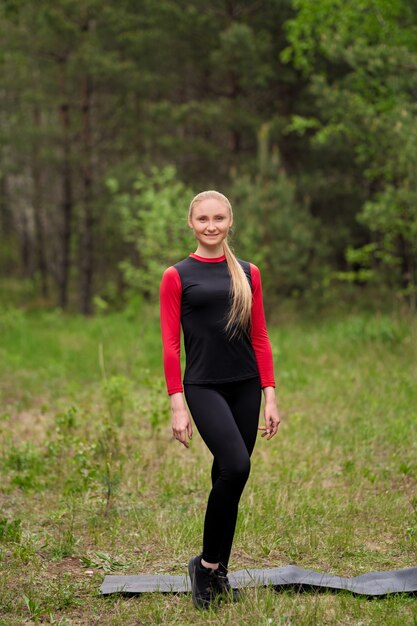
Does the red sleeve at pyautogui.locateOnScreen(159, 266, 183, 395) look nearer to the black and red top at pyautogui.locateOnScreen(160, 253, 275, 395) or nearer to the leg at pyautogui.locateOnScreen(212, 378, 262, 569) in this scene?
the black and red top at pyautogui.locateOnScreen(160, 253, 275, 395)

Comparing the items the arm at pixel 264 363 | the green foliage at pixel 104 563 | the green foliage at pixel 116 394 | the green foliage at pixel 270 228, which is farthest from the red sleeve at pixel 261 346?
the green foliage at pixel 270 228

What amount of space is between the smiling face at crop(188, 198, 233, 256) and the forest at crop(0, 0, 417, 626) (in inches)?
14.4

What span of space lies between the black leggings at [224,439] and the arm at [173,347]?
2.6 inches

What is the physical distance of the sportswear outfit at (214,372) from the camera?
3.80 m

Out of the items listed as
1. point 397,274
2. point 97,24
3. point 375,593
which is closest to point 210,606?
point 375,593

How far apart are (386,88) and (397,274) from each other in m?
5.01

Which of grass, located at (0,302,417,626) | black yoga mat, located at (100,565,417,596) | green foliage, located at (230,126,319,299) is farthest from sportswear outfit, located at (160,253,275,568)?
green foliage, located at (230,126,319,299)

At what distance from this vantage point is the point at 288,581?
4230 mm

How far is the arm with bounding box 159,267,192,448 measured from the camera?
3873 mm

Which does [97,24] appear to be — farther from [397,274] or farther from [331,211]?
[397,274]

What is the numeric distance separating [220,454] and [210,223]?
119cm

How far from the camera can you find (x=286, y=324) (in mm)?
16094

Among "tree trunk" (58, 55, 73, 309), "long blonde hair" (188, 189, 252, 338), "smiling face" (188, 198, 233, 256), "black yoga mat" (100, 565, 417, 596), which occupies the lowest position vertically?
"black yoga mat" (100, 565, 417, 596)

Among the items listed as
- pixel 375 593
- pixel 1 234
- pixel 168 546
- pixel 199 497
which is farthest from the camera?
pixel 1 234
